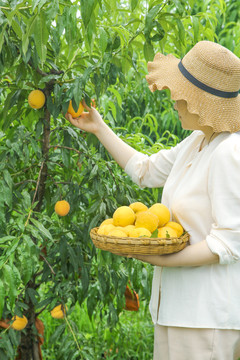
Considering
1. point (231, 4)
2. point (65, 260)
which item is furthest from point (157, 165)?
point (231, 4)

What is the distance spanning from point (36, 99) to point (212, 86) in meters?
0.64

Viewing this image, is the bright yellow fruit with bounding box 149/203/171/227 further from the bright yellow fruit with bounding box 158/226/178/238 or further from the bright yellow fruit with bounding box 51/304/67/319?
the bright yellow fruit with bounding box 51/304/67/319

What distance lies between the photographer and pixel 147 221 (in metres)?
1.46

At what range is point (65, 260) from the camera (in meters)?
1.93

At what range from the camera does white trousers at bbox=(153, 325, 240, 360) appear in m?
1.50

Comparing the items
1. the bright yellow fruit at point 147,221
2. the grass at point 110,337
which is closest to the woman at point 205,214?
the bright yellow fruit at point 147,221

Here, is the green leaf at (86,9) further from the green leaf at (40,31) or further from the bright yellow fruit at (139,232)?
the bright yellow fruit at (139,232)

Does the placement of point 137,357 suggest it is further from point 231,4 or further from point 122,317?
point 231,4

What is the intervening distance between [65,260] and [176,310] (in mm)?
566

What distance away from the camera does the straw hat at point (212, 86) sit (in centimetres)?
145

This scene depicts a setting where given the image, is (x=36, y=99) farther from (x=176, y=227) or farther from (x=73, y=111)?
(x=176, y=227)

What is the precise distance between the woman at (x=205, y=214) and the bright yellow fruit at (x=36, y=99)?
16.2 inches

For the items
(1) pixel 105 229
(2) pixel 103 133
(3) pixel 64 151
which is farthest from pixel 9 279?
(2) pixel 103 133

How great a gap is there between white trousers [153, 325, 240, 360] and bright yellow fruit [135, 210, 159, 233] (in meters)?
0.37
